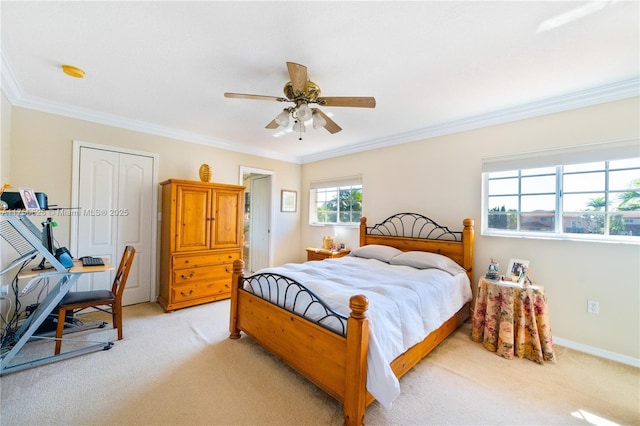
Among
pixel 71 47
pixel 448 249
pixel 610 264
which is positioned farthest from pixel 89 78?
pixel 610 264

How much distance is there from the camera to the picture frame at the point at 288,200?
17.0ft

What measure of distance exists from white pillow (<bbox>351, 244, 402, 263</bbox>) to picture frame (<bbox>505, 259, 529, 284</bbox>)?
1.18m

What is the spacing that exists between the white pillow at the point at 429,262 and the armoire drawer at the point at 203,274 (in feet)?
7.93

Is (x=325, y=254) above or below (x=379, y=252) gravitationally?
below

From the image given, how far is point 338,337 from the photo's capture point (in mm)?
1665

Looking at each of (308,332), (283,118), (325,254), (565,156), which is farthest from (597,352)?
(283,118)

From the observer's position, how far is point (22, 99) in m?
2.77

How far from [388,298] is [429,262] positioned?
1.20 meters

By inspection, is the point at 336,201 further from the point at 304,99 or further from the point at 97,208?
the point at 97,208

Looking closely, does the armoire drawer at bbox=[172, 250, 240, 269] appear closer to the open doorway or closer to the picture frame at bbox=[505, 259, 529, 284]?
the open doorway

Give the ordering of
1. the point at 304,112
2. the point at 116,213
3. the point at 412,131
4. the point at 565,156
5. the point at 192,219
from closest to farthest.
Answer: the point at 304,112 → the point at 565,156 → the point at 116,213 → the point at 192,219 → the point at 412,131

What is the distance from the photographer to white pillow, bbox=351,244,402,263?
3.34m

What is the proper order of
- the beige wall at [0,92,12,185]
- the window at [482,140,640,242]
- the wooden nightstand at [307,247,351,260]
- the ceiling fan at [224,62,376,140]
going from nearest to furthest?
the ceiling fan at [224,62,376,140] → the window at [482,140,640,242] → the beige wall at [0,92,12,185] → the wooden nightstand at [307,247,351,260]

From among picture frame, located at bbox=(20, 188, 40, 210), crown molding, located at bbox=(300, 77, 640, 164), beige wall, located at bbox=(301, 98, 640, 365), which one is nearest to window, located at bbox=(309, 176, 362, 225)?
beige wall, located at bbox=(301, 98, 640, 365)
